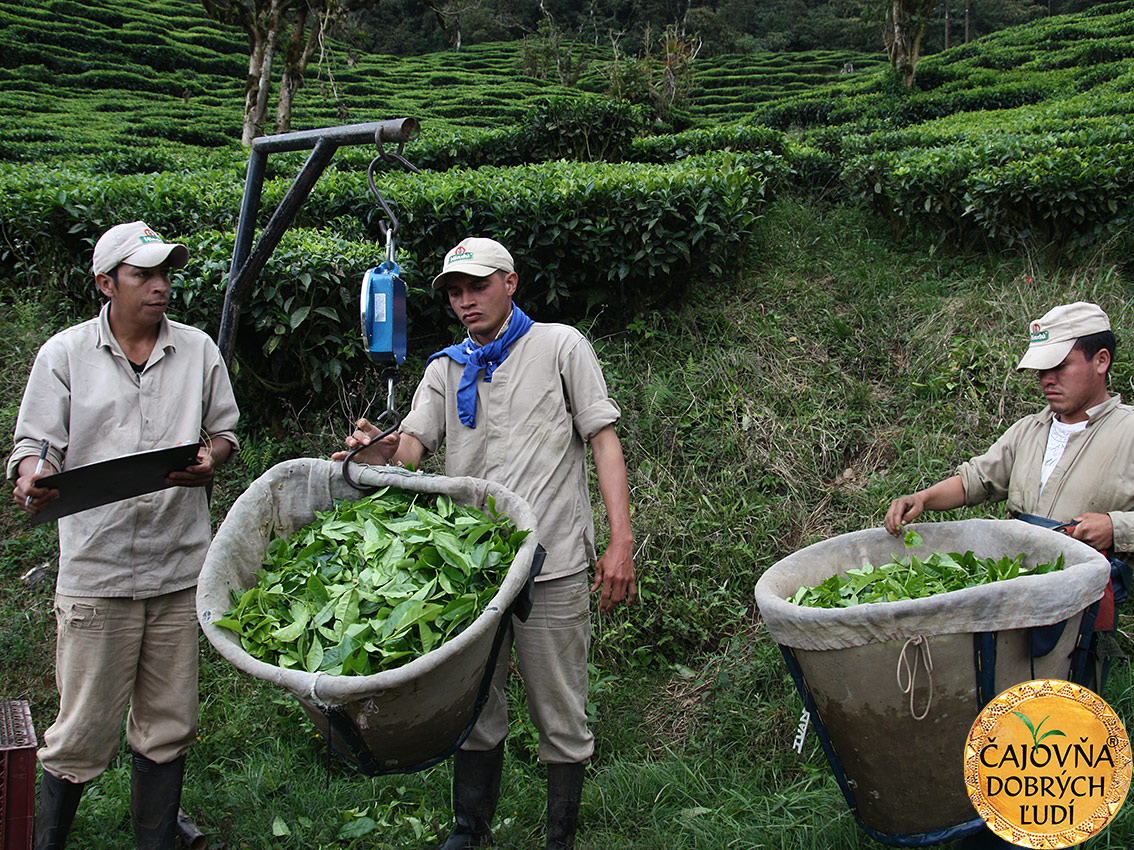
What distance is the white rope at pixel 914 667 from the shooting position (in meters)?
1.86

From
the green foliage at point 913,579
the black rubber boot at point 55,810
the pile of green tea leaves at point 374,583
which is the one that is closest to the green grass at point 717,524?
the black rubber boot at point 55,810

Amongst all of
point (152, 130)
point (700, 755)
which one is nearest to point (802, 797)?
point (700, 755)

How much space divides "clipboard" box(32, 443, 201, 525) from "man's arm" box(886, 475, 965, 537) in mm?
2066

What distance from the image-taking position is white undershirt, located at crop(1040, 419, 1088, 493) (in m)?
2.49

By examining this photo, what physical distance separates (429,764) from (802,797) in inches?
54.8

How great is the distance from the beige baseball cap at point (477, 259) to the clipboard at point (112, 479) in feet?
3.07

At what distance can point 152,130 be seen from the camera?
1759 centimetres

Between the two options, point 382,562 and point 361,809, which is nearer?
point 382,562

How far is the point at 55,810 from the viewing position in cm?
266

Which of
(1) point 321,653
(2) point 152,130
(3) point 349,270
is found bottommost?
(1) point 321,653

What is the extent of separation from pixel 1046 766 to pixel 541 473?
4.91 feet

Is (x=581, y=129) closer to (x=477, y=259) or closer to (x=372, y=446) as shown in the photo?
(x=477, y=259)

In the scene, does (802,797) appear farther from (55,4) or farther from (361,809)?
(55,4)

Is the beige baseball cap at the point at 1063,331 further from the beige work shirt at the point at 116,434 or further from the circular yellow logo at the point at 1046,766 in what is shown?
the beige work shirt at the point at 116,434
